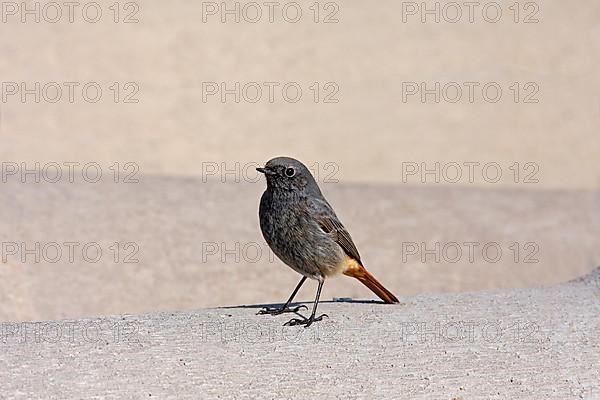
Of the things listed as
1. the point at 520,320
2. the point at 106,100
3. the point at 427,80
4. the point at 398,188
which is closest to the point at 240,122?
the point at 106,100

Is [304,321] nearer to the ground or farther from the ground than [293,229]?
nearer to the ground

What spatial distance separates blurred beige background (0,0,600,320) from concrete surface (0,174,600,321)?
50mm

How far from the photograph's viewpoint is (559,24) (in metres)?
14.1

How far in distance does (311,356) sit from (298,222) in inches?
31.2

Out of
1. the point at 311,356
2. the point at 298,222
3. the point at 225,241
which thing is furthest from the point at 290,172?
the point at 225,241

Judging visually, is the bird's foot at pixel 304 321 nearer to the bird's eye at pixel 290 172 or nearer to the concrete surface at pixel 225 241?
the bird's eye at pixel 290 172

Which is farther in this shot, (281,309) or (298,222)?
(281,309)

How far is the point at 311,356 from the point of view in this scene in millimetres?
4488

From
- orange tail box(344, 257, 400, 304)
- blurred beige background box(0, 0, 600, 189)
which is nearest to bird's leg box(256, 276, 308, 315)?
orange tail box(344, 257, 400, 304)

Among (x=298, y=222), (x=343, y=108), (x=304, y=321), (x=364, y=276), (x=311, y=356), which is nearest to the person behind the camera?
(x=311, y=356)

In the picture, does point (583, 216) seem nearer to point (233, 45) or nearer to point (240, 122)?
point (240, 122)

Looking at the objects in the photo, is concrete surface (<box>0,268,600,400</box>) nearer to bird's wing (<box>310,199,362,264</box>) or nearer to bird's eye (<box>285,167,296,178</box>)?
bird's wing (<box>310,199,362,264</box>)

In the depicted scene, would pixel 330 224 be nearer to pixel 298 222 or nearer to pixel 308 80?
pixel 298 222

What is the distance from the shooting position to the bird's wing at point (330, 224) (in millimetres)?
5027
